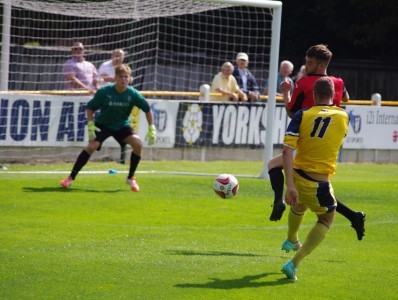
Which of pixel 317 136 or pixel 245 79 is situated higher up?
pixel 245 79

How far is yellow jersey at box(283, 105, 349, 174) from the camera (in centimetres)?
770

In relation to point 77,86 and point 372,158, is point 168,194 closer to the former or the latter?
point 77,86

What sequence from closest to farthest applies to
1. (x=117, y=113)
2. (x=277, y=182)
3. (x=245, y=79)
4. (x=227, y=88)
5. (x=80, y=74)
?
(x=277, y=182) → (x=117, y=113) → (x=80, y=74) → (x=227, y=88) → (x=245, y=79)

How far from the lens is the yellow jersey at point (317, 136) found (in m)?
7.70

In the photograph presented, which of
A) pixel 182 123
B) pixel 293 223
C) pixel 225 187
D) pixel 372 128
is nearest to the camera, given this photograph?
pixel 293 223

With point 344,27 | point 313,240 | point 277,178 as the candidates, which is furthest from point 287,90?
point 344,27

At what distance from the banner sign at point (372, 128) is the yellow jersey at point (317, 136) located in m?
12.8

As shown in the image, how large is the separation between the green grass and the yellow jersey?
99 centimetres

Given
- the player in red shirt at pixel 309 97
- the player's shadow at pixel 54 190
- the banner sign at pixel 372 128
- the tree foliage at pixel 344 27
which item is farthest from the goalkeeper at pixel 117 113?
the tree foliage at pixel 344 27

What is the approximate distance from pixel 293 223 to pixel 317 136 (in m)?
1.30

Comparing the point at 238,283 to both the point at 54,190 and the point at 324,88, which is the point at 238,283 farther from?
the point at 54,190

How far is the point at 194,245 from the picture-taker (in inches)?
375

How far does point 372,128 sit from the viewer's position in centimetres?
2092

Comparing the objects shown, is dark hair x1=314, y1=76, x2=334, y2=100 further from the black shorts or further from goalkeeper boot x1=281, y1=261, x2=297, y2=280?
the black shorts
